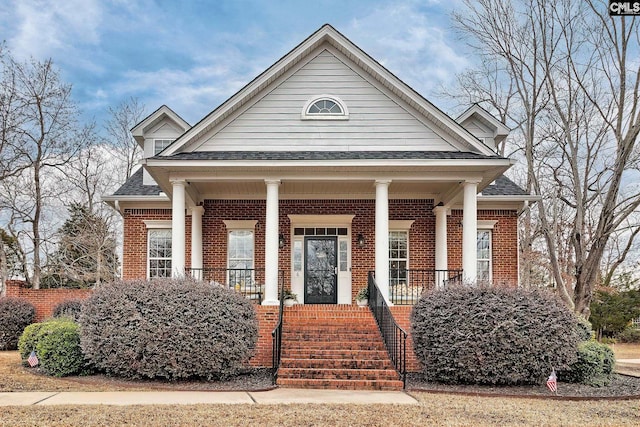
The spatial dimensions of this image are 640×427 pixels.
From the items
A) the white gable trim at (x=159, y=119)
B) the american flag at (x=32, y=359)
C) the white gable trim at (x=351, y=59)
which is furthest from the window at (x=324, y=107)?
the american flag at (x=32, y=359)

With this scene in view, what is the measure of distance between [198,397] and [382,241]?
645 cm

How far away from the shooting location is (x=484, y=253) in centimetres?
1931

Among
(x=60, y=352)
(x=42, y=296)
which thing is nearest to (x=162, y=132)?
(x=42, y=296)

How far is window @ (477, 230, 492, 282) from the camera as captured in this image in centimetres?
1922

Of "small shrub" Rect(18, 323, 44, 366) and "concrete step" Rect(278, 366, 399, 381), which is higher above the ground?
"small shrub" Rect(18, 323, 44, 366)

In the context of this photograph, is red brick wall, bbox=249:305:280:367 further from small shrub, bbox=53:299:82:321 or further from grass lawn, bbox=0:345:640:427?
small shrub, bbox=53:299:82:321

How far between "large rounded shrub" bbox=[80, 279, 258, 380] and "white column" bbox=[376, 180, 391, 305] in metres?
3.79

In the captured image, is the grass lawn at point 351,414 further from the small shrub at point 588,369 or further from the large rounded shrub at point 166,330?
the large rounded shrub at point 166,330

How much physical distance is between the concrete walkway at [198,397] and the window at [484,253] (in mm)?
9230

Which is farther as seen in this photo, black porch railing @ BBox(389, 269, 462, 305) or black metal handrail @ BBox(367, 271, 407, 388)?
black porch railing @ BBox(389, 269, 462, 305)

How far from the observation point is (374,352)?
12688 millimetres

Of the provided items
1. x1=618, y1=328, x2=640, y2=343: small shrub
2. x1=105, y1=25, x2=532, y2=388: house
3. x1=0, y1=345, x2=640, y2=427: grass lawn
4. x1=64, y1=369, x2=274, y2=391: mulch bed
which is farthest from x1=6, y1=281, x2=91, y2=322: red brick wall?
x1=618, y1=328, x2=640, y2=343: small shrub

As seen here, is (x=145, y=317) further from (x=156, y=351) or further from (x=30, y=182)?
(x=30, y=182)

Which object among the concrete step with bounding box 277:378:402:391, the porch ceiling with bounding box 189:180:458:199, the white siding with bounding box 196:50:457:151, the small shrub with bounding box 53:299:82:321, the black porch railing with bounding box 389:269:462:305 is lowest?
the concrete step with bounding box 277:378:402:391
